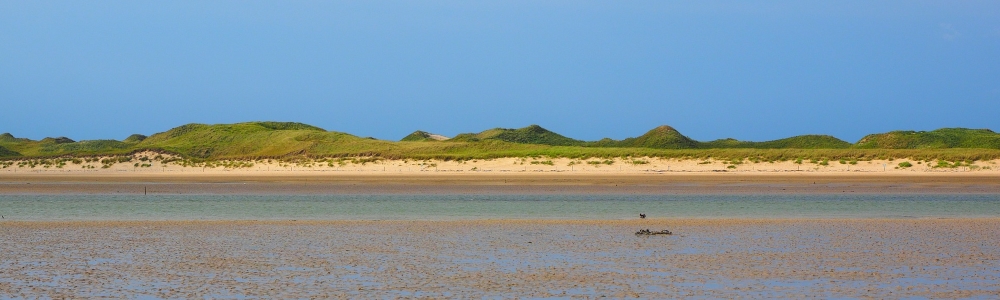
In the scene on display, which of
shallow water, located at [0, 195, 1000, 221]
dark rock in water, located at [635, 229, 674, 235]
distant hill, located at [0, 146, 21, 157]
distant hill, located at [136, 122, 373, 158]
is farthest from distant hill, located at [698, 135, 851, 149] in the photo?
dark rock in water, located at [635, 229, 674, 235]

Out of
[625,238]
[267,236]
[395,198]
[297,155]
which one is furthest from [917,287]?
[297,155]

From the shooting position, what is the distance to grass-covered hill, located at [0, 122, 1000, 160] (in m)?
55.4

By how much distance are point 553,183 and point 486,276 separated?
2780cm

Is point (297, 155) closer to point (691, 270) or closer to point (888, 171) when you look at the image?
point (888, 171)

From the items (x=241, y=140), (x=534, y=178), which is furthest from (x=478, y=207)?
(x=241, y=140)

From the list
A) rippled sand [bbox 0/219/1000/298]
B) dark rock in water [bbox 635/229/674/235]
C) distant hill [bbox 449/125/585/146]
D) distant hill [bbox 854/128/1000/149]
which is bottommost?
rippled sand [bbox 0/219/1000/298]

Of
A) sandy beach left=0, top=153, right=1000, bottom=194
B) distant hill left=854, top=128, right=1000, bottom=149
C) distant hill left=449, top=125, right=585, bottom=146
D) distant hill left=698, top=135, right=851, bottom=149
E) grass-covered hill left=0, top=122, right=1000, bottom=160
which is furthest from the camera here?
distant hill left=449, top=125, right=585, bottom=146

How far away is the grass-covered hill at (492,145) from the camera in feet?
182

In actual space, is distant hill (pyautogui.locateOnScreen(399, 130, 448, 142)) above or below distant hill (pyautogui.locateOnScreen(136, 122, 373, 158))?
above

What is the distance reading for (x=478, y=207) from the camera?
2558 cm

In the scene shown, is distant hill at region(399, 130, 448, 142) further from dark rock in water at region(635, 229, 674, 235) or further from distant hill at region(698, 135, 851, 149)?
dark rock in water at region(635, 229, 674, 235)

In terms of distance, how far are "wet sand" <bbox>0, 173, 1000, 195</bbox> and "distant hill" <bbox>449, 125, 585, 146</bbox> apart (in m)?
46.0

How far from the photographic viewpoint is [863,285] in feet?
36.2

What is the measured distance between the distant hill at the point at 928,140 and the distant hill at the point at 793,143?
2.36 m
